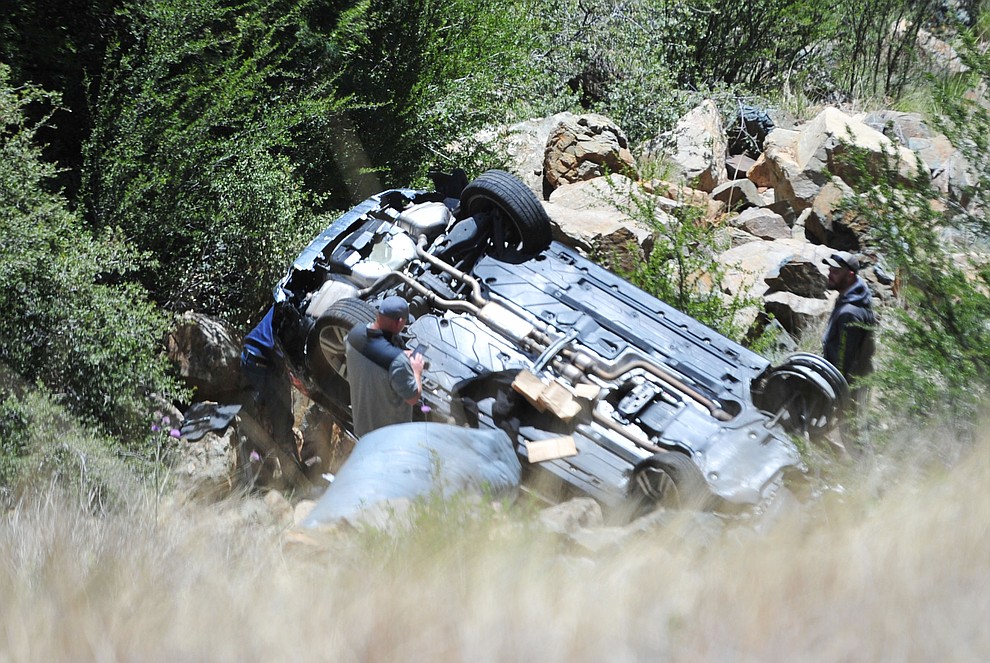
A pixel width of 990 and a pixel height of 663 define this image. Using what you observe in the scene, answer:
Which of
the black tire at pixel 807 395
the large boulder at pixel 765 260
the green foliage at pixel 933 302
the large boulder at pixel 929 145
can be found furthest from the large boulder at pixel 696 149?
the black tire at pixel 807 395

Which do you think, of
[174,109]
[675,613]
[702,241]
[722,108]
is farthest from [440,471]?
[722,108]

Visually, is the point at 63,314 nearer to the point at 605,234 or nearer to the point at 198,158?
the point at 198,158

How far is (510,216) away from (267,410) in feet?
9.44

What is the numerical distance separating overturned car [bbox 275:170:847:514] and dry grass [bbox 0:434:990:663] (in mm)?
1345

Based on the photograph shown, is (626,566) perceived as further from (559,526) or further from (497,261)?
(497,261)

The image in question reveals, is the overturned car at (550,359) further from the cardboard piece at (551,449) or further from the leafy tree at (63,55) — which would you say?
the leafy tree at (63,55)

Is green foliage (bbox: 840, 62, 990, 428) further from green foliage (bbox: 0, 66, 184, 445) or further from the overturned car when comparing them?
green foliage (bbox: 0, 66, 184, 445)

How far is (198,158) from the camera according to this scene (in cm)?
870

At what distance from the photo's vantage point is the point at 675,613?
Result: 9.53 ft

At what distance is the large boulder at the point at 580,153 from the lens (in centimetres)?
1275

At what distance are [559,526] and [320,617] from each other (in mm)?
1489

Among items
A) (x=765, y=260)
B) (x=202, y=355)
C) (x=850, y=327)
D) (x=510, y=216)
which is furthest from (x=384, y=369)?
(x=765, y=260)

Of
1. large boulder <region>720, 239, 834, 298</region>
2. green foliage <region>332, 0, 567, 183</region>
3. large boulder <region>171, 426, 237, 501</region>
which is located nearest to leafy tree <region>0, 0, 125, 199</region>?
green foliage <region>332, 0, 567, 183</region>

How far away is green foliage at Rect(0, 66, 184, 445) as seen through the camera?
625 cm
